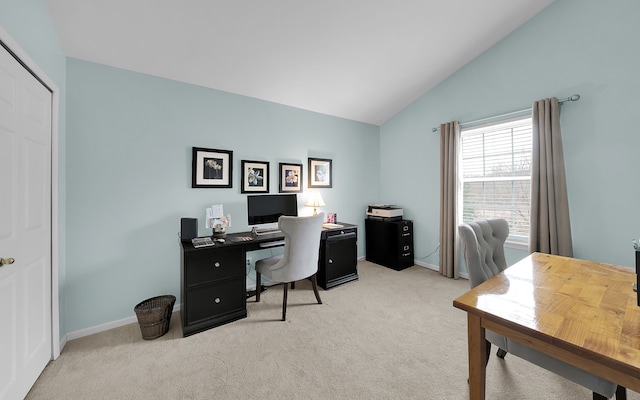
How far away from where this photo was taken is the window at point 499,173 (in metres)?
2.89

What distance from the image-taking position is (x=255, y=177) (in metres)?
3.03

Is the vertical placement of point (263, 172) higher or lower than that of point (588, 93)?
lower

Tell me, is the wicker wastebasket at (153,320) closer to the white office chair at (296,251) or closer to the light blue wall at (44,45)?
the light blue wall at (44,45)

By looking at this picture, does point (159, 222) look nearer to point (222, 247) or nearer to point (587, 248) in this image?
point (222, 247)

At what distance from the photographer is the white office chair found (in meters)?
2.29

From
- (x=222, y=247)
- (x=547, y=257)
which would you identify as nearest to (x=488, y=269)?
(x=547, y=257)

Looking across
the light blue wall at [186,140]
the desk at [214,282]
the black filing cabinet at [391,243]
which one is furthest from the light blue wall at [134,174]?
the black filing cabinet at [391,243]

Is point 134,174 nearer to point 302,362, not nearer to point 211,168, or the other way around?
point 211,168

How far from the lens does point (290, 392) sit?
151 centimetres

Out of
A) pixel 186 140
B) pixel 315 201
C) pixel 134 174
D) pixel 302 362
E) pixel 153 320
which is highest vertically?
→ pixel 186 140

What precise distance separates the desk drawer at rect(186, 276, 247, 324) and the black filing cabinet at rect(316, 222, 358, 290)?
105 cm

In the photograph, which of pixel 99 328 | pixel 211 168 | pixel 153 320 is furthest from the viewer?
pixel 211 168

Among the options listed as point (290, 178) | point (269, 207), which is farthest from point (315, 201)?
point (269, 207)

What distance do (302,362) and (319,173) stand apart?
7.99 feet
